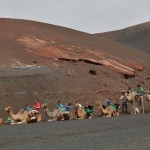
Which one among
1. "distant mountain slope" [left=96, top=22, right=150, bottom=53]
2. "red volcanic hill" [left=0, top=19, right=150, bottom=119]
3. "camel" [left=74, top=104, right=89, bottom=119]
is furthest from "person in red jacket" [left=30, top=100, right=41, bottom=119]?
"distant mountain slope" [left=96, top=22, right=150, bottom=53]

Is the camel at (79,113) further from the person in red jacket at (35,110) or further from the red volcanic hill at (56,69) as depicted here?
the red volcanic hill at (56,69)

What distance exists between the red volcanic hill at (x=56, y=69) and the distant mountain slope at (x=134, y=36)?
3044 inches

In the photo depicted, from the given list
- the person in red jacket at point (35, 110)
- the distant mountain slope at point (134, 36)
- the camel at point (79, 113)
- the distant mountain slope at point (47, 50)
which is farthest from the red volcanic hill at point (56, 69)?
the distant mountain slope at point (134, 36)

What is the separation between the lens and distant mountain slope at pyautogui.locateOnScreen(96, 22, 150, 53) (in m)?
146

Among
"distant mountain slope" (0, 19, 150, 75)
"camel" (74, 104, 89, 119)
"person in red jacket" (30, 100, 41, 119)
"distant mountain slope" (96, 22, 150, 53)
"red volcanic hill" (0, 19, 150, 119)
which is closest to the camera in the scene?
"person in red jacket" (30, 100, 41, 119)

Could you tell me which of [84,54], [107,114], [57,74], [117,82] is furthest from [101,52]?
[107,114]

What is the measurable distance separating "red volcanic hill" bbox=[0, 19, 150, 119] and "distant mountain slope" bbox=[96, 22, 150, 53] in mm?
77319

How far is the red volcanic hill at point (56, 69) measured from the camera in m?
47.5

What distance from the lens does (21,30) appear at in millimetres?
65625

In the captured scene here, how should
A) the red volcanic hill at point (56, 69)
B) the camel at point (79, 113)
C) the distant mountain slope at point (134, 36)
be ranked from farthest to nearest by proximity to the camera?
the distant mountain slope at point (134, 36) < the red volcanic hill at point (56, 69) < the camel at point (79, 113)

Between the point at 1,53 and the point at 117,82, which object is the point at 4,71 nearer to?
the point at 1,53

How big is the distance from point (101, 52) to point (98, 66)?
24.4ft

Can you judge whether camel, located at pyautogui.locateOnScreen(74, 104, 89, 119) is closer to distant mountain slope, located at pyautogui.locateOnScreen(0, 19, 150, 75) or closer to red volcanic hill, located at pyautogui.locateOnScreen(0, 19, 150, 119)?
red volcanic hill, located at pyautogui.locateOnScreen(0, 19, 150, 119)

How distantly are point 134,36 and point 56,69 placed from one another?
341 feet
